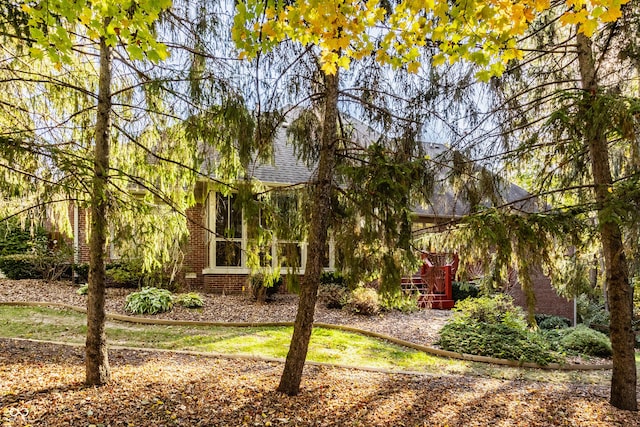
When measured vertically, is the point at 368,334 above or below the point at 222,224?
below

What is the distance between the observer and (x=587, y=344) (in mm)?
8898

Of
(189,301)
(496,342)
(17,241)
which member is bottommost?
(496,342)

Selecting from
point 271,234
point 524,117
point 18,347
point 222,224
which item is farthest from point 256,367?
point 222,224

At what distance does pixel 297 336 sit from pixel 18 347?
4.18 metres

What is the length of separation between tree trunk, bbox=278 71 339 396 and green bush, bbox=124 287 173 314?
5756mm

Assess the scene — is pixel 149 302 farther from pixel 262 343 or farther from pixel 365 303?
pixel 365 303

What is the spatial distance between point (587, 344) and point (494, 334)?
2.26 meters

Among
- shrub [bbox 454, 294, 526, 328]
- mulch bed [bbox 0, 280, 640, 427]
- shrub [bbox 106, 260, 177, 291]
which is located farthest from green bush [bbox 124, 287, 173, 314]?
shrub [bbox 454, 294, 526, 328]

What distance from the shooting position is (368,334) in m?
8.90

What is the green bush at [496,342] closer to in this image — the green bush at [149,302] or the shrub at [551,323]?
the shrub at [551,323]

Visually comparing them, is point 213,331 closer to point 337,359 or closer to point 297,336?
point 337,359

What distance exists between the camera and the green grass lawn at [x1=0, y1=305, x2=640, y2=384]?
688 centimetres

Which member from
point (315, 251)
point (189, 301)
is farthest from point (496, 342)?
point (189, 301)

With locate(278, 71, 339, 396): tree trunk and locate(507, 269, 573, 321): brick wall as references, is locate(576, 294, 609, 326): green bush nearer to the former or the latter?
locate(507, 269, 573, 321): brick wall
